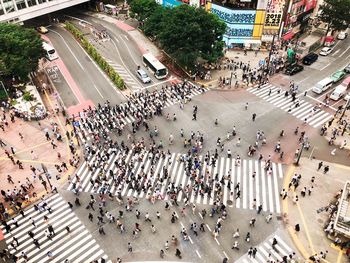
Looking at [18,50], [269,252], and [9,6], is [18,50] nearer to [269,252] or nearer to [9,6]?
[9,6]

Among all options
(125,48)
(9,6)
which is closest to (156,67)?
(125,48)

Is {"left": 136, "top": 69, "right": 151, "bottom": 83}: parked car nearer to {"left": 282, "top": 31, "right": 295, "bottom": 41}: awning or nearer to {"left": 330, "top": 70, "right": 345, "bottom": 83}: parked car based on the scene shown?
{"left": 282, "top": 31, "right": 295, "bottom": 41}: awning

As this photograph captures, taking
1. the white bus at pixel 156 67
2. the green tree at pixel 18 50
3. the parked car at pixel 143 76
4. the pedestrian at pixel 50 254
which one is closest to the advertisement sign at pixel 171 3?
the white bus at pixel 156 67

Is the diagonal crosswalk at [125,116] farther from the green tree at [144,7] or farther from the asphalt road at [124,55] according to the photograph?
the green tree at [144,7]

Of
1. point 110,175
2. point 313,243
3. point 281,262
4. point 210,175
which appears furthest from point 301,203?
point 110,175

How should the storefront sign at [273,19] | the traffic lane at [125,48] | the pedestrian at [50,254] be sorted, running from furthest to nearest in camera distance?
1. the traffic lane at [125,48]
2. the storefront sign at [273,19]
3. the pedestrian at [50,254]

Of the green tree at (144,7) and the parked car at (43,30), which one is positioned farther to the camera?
the parked car at (43,30)
